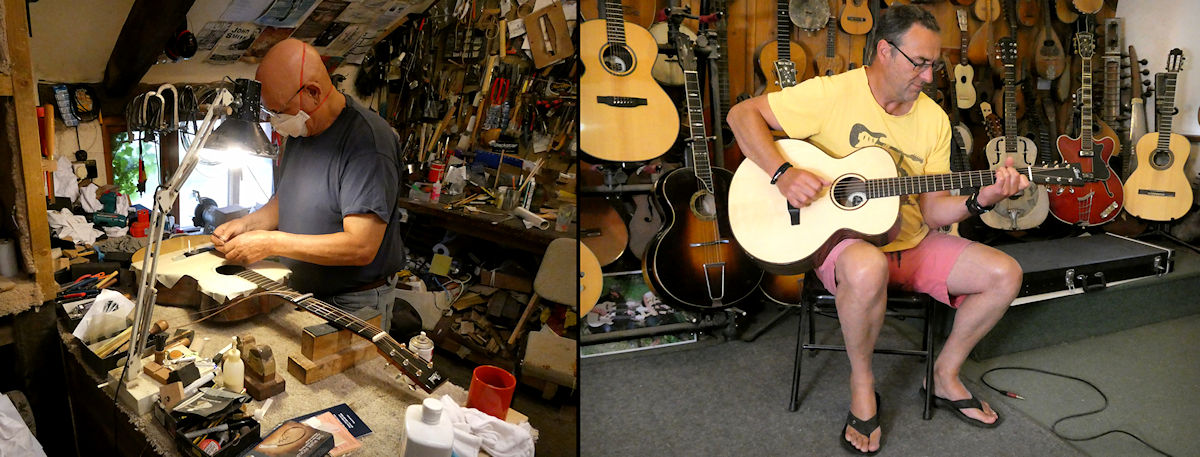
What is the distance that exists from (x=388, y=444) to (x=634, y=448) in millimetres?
908

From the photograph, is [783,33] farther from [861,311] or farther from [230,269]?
[230,269]

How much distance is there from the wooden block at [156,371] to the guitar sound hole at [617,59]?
151 cm

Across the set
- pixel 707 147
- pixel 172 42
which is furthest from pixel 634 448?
pixel 172 42

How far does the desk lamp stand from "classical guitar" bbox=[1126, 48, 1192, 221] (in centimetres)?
273

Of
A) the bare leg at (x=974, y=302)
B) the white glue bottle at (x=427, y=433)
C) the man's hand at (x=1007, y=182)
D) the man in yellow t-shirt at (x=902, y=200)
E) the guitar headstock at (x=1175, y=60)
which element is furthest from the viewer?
the guitar headstock at (x=1175, y=60)

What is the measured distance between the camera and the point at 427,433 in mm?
1121

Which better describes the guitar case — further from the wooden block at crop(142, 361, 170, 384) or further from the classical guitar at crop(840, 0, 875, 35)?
the wooden block at crop(142, 361, 170, 384)

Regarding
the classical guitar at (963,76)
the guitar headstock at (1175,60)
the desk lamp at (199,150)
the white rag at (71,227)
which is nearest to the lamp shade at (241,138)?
the desk lamp at (199,150)

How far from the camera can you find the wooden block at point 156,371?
1389 mm

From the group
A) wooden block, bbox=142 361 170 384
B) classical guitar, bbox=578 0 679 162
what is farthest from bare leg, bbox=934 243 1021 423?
wooden block, bbox=142 361 170 384

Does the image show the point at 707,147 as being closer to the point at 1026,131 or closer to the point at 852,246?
the point at 852,246

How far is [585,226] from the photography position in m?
2.36

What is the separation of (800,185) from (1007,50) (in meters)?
1.07

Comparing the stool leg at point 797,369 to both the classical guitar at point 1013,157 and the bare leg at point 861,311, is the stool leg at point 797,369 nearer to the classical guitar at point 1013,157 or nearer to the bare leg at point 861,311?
the bare leg at point 861,311
